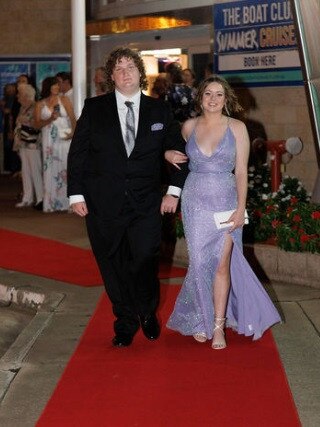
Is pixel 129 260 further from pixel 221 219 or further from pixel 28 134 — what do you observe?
pixel 28 134

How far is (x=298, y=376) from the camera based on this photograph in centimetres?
628

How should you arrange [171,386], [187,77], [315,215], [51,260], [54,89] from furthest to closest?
[54,89] → [187,77] → [51,260] → [315,215] → [171,386]

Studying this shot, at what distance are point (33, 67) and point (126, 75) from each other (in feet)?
47.1

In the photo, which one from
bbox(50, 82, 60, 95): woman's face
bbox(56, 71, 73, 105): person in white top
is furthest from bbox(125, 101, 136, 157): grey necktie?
bbox(56, 71, 73, 105): person in white top

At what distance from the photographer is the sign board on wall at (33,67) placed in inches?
810

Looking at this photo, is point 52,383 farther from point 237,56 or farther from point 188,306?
point 237,56

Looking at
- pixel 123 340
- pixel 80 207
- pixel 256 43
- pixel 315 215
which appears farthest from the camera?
pixel 256 43

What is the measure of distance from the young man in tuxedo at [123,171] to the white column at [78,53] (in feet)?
20.3

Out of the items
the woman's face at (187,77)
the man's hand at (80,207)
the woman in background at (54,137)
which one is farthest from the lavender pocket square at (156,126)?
the woman in background at (54,137)

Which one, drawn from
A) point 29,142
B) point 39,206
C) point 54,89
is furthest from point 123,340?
point 29,142

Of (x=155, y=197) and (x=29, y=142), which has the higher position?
(x=29, y=142)

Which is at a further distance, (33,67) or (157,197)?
(33,67)

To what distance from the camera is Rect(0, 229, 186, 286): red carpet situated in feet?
32.1

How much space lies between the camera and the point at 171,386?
19.9 ft
